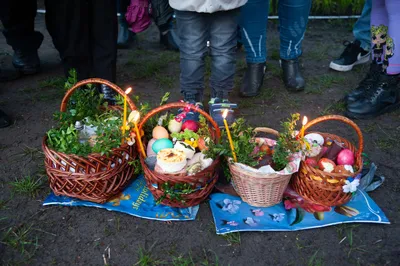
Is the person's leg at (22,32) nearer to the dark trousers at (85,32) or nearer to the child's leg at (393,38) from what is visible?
the dark trousers at (85,32)

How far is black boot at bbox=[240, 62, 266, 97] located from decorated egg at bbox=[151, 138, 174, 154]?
125 cm

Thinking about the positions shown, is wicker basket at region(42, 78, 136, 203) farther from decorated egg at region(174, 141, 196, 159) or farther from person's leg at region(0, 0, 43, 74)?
person's leg at region(0, 0, 43, 74)

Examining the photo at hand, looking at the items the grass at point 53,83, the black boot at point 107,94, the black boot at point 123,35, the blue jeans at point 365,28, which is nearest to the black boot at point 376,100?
the blue jeans at point 365,28

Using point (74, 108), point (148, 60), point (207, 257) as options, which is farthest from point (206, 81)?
point (207, 257)

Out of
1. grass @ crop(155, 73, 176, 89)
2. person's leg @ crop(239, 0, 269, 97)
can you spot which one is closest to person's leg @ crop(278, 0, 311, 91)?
person's leg @ crop(239, 0, 269, 97)

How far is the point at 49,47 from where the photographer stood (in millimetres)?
4027

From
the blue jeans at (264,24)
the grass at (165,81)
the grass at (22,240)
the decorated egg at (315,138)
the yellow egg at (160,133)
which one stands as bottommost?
the grass at (165,81)

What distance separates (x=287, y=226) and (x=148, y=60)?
2.39 meters

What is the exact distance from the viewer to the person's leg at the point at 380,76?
2.64 m

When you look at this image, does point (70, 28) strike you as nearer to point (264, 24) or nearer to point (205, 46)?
point (205, 46)

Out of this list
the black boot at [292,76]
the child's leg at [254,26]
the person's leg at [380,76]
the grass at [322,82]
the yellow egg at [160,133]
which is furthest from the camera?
the grass at [322,82]

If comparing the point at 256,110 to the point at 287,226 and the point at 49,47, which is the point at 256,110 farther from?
the point at 49,47

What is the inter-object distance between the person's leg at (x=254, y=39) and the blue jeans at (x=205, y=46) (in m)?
0.46

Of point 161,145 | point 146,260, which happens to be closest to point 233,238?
point 146,260
